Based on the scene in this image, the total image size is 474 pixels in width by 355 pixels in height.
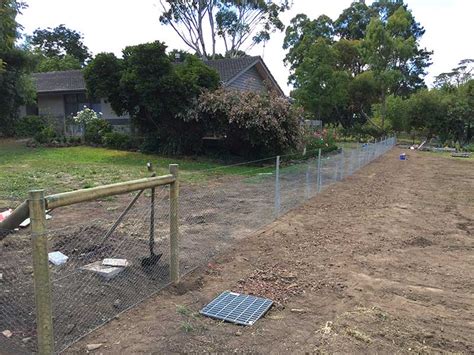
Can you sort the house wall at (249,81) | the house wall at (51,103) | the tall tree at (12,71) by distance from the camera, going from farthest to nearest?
the house wall at (51,103), the house wall at (249,81), the tall tree at (12,71)

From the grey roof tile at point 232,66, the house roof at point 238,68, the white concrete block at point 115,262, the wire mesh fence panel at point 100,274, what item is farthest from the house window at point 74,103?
the white concrete block at point 115,262

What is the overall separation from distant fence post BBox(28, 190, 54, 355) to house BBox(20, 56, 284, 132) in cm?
1968

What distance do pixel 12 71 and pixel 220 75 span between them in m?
10.3

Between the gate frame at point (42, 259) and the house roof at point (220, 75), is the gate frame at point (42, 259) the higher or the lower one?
the lower one

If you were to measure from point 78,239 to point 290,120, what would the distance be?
11.0 metres

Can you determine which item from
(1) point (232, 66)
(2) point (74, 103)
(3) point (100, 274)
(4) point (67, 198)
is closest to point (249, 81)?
(1) point (232, 66)

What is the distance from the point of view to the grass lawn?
1020 cm

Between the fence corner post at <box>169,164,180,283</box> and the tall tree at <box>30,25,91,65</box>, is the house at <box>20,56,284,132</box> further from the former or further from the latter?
the tall tree at <box>30,25,91,65</box>

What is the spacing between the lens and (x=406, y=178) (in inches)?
562

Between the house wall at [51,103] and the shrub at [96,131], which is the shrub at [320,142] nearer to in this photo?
the shrub at [96,131]

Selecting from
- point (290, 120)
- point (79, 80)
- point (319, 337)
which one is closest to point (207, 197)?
point (319, 337)

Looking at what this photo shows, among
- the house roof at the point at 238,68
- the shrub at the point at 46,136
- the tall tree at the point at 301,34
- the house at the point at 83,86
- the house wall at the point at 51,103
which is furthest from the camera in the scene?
the tall tree at the point at 301,34

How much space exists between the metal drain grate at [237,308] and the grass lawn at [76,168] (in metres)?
3.67

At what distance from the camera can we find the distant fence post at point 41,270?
2.73m
